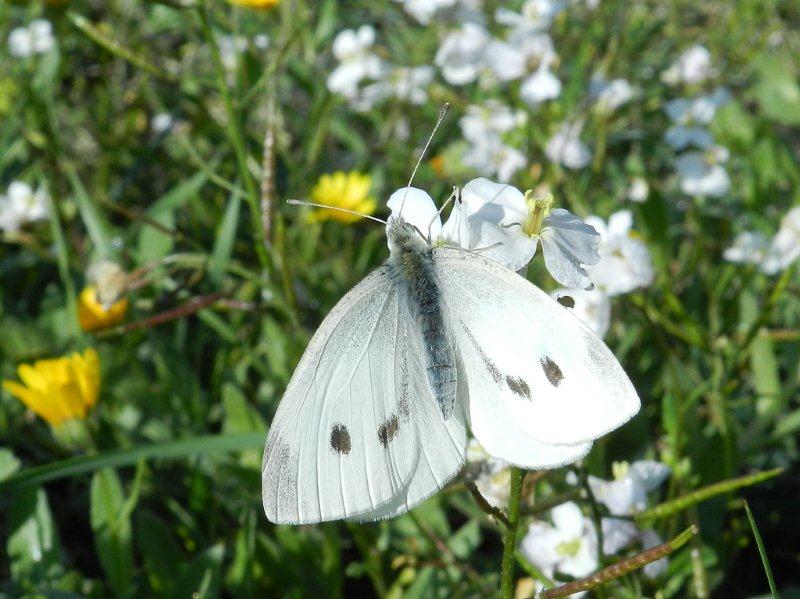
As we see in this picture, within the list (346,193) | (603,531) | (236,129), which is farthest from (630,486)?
(346,193)

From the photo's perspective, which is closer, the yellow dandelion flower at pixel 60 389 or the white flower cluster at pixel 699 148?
the yellow dandelion flower at pixel 60 389

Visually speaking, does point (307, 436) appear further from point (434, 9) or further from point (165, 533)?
point (434, 9)

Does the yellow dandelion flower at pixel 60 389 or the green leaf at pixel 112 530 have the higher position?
the yellow dandelion flower at pixel 60 389

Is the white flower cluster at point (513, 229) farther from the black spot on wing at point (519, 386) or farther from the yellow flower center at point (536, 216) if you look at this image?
the black spot on wing at point (519, 386)

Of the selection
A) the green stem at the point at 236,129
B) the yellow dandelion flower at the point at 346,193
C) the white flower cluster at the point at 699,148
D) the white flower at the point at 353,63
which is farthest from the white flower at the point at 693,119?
the green stem at the point at 236,129

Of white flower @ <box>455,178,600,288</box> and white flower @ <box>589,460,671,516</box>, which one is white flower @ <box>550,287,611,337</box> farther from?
white flower @ <box>455,178,600,288</box>

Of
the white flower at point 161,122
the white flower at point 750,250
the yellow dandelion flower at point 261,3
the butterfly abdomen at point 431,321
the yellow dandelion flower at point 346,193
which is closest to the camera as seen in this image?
the butterfly abdomen at point 431,321

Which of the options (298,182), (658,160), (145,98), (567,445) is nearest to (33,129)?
(145,98)

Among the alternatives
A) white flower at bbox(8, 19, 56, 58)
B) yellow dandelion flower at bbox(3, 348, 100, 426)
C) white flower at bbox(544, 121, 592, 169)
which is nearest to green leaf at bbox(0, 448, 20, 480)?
yellow dandelion flower at bbox(3, 348, 100, 426)

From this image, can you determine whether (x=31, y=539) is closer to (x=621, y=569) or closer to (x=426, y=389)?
(x=426, y=389)
